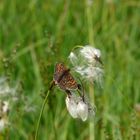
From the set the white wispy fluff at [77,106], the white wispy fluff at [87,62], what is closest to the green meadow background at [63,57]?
the white wispy fluff at [87,62]

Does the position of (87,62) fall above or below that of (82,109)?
above

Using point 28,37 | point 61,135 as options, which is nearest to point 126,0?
point 28,37

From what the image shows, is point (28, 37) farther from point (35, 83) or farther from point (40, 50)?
point (35, 83)

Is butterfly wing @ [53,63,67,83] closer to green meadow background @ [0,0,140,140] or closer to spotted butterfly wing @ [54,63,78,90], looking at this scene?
spotted butterfly wing @ [54,63,78,90]

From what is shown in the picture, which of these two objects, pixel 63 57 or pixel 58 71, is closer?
pixel 58 71

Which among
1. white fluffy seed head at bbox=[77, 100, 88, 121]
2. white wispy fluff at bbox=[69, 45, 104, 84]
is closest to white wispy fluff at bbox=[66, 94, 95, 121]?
white fluffy seed head at bbox=[77, 100, 88, 121]

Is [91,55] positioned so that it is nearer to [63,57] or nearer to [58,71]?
[58,71]

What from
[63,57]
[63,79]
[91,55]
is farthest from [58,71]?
[63,57]
